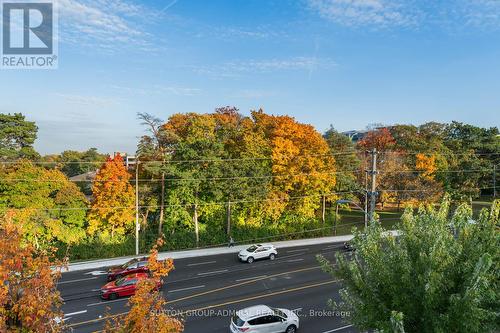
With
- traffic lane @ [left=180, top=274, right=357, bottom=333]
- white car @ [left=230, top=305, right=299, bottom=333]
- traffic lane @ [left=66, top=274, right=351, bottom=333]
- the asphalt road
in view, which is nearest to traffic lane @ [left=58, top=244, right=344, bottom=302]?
the asphalt road

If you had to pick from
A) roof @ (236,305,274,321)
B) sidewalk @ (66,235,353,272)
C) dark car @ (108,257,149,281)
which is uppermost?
roof @ (236,305,274,321)

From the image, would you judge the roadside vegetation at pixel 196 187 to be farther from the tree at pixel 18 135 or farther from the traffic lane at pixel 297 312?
the traffic lane at pixel 297 312

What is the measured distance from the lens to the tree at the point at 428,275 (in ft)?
24.8

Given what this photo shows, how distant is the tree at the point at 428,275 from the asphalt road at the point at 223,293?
16.1 feet

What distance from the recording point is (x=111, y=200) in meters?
32.3

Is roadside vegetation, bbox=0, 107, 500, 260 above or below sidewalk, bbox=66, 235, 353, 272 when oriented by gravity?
above

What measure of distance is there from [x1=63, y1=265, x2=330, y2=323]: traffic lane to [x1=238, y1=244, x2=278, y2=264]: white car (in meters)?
4.10

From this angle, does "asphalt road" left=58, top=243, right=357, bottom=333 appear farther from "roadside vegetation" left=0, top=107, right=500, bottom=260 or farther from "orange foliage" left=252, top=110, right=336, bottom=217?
"orange foliage" left=252, top=110, right=336, bottom=217

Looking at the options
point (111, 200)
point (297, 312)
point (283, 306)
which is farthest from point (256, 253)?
point (111, 200)

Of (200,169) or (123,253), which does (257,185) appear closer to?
(200,169)

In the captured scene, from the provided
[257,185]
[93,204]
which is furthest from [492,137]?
[93,204]

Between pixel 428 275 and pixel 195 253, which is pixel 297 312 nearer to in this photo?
pixel 428 275

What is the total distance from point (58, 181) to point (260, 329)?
2524 centimetres

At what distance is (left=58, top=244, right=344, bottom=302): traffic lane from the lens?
2172 cm
